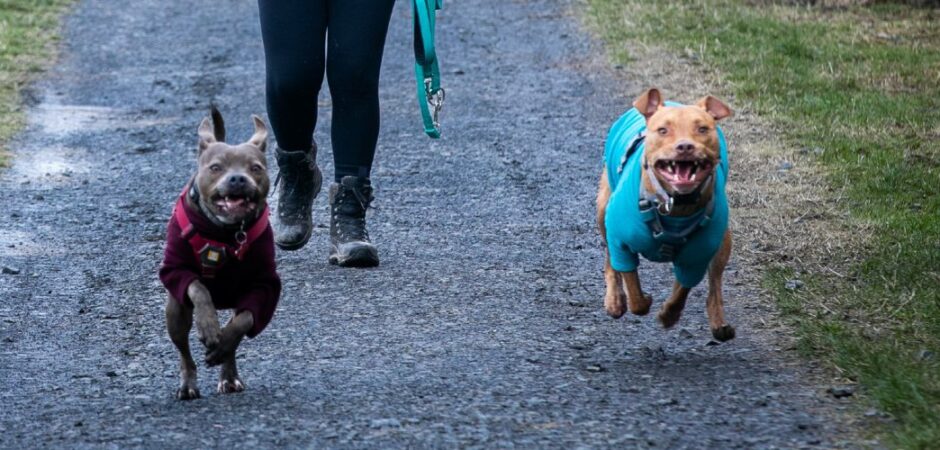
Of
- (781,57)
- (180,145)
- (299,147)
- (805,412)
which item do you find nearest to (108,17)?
(180,145)

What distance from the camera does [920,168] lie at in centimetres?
787

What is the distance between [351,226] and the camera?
6273mm

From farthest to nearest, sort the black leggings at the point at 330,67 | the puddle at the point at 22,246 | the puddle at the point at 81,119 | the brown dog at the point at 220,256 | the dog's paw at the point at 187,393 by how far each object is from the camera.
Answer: the puddle at the point at 81,119, the puddle at the point at 22,246, the black leggings at the point at 330,67, the dog's paw at the point at 187,393, the brown dog at the point at 220,256

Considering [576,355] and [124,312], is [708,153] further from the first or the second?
[124,312]

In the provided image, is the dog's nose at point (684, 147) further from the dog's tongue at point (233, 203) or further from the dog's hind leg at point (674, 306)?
the dog's tongue at point (233, 203)

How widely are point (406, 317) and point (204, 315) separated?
4.44ft

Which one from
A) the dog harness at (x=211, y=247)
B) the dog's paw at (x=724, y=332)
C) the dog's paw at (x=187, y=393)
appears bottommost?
the dog's paw at (x=187, y=393)

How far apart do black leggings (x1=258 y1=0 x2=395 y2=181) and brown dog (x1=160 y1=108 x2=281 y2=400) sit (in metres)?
1.48

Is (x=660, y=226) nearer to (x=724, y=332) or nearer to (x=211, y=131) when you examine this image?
(x=724, y=332)

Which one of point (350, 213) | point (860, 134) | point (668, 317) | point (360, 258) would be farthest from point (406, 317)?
point (860, 134)

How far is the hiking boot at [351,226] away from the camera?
246 inches

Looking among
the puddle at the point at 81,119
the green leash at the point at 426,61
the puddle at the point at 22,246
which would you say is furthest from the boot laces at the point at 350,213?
the puddle at the point at 81,119

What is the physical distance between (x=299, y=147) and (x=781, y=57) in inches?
224

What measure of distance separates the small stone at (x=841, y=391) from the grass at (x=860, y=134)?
5cm
